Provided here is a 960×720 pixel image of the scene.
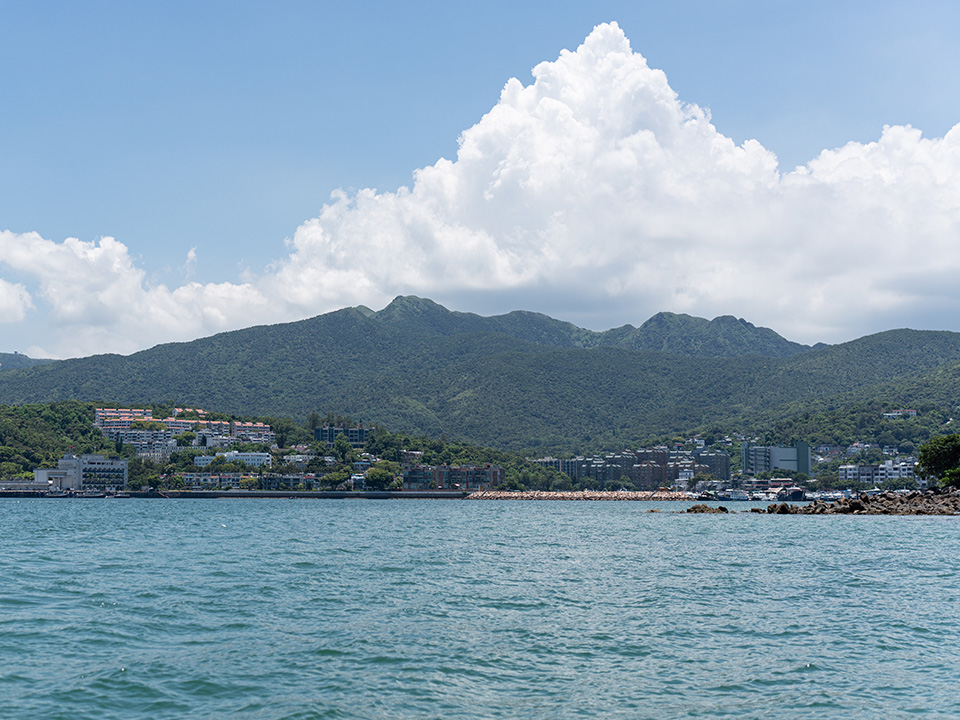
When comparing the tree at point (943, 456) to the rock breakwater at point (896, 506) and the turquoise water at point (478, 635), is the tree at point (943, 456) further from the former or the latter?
the turquoise water at point (478, 635)

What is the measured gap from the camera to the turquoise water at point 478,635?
54.5 feet

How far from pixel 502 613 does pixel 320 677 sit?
30.0 ft

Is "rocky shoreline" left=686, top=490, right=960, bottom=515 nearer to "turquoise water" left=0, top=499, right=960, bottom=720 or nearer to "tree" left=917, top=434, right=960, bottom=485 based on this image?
"tree" left=917, top=434, right=960, bottom=485

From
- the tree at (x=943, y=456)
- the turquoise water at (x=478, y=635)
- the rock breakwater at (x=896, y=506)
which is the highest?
the tree at (x=943, y=456)

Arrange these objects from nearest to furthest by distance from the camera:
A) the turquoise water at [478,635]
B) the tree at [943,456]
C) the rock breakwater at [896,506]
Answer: the turquoise water at [478,635]
the rock breakwater at [896,506]
the tree at [943,456]

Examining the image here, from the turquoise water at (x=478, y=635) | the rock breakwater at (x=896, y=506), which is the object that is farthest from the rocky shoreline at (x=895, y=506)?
the turquoise water at (x=478, y=635)

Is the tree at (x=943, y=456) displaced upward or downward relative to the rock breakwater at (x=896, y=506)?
upward

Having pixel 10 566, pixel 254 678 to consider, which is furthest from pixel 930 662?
pixel 10 566

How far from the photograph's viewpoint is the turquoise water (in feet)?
54.5

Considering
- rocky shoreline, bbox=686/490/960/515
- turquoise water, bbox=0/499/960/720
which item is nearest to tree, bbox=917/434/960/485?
rocky shoreline, bbox=686/490/960/515

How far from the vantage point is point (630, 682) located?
18.1 metres

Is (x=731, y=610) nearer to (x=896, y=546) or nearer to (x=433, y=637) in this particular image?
(x=433, y=637)

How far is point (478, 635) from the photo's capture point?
2294cm

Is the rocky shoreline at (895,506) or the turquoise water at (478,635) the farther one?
the rocky shoreline at (895,506)
